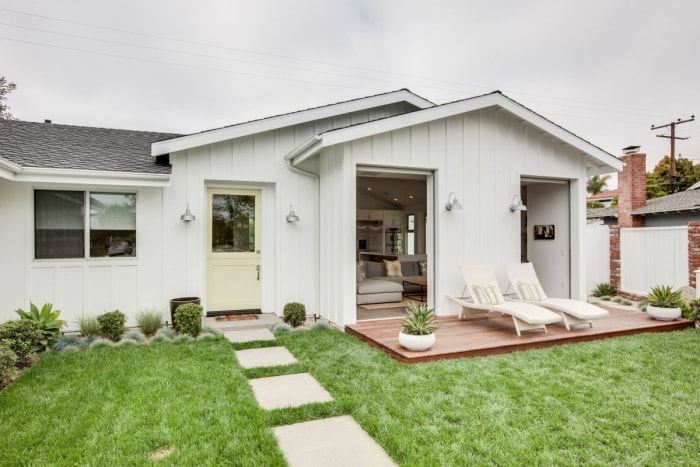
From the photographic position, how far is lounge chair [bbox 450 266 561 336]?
562 cm

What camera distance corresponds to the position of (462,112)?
678 centimetres

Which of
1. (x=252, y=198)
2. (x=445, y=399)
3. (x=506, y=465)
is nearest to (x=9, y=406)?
(x=445, y=399)

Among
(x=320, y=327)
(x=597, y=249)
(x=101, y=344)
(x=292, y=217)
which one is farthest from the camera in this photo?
(x=597, y=249)

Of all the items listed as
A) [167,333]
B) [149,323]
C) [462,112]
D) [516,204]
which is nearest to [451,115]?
[462,112]

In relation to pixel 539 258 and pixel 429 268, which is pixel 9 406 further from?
pixel 539 258

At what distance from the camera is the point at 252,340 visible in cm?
584

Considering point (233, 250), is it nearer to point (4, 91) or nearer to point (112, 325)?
point (112, 325)

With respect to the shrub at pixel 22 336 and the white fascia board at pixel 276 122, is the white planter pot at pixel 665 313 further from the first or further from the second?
the shrub at pixel 22 336

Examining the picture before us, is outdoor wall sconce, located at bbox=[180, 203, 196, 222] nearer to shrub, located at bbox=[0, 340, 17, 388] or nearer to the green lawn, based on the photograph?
the green lawn

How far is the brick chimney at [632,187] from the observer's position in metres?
12.7

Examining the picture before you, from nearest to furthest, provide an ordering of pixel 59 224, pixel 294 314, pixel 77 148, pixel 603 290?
1. pixel 59 224
2. pixel 294 314
3. pixel 77 148
4. pixel 603 290

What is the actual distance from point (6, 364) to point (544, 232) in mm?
9455

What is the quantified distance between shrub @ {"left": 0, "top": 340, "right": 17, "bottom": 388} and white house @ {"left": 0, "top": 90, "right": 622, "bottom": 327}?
2.26 m

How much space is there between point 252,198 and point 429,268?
11.8 feet
